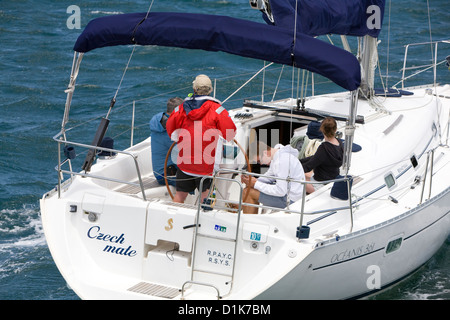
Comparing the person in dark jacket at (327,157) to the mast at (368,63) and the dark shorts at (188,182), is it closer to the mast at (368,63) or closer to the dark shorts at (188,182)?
the dark shorts at (188,182)

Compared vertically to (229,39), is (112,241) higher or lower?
lower

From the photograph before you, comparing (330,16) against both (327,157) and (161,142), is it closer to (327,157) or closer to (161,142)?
(327,157)

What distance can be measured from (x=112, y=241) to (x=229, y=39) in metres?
2.02

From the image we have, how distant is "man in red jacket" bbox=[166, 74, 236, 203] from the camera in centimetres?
663

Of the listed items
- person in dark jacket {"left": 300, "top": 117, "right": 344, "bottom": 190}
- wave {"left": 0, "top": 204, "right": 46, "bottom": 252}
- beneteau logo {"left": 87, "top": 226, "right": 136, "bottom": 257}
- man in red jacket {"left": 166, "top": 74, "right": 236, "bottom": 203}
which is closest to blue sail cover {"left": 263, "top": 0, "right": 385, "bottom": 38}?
person in dark jacket {"left": 300, "top": 117, "right": 344, "bottom": 190}

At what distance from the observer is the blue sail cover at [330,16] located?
7504 millimetres

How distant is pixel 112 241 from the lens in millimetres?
6812

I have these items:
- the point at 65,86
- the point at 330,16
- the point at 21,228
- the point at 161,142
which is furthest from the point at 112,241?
the point at 65,86

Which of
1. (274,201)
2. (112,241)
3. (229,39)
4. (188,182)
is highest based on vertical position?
(229,39)

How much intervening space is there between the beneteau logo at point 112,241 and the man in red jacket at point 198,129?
0.75 meters

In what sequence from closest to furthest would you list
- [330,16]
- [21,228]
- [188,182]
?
[188,182]
[330,16]
[21,228]

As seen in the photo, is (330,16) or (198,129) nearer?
(198,129)

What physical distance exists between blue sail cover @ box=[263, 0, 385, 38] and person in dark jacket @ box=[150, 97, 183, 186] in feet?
4.28

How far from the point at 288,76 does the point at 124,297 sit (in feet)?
A: 29.4
